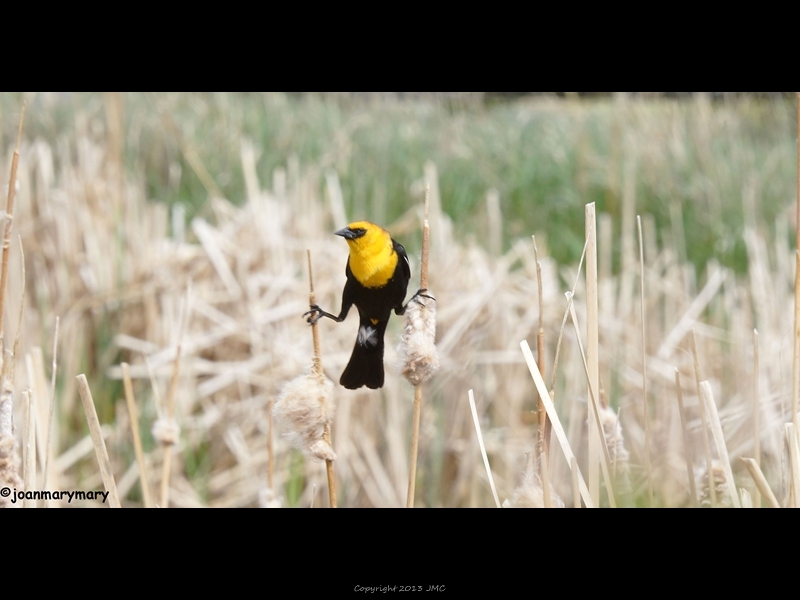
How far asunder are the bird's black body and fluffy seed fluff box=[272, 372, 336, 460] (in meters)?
0.13

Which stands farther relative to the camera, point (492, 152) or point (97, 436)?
point (492, 152)

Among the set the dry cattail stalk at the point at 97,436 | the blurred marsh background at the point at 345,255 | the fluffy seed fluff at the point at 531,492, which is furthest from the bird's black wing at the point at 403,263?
the blurred marsh background at the point at 345,255

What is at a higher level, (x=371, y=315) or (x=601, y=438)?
(x=371, y=315)

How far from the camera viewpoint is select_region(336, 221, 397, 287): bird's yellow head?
34.4 inches

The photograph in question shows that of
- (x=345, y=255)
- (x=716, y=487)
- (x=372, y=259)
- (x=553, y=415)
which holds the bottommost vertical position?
(x=716, y=487)

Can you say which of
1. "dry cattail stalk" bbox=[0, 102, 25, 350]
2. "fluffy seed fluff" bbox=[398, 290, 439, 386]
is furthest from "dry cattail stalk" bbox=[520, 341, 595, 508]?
"dry cattail stalk" bbox=[0, 102, 25, 350]

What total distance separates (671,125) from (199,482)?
165cm

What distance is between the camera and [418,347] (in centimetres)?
76

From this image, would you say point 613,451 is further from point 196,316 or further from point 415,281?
point 196,316

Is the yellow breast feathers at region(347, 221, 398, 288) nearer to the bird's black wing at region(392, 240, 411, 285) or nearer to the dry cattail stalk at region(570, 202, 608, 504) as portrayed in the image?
the bird's black wing at region(392, 240, 411, 285)

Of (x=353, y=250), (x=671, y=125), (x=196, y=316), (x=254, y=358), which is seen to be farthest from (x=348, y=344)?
(x=671, y=125)

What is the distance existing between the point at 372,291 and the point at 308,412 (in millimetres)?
200

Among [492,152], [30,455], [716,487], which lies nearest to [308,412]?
[30,455]

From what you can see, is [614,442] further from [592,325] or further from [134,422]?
[134,422]
